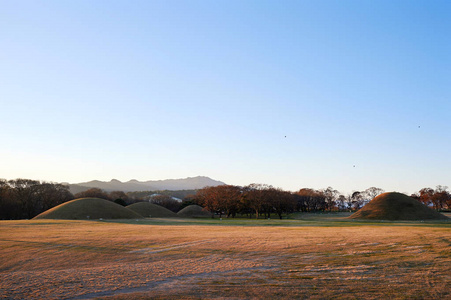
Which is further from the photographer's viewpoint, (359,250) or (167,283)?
(359,250)

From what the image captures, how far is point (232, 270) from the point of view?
655 inches

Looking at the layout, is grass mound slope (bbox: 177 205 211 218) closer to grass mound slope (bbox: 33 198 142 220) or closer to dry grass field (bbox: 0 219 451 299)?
grass mound slope (bbox: 33 198 142 220)

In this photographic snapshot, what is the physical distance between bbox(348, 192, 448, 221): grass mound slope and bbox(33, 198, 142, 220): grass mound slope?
5810 centimetres

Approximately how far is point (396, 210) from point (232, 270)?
8213cm

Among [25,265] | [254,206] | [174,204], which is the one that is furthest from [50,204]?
[25,265]

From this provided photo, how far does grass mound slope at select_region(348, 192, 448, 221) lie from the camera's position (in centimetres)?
8272

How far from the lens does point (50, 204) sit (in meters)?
110

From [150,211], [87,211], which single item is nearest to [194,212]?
[150,211]

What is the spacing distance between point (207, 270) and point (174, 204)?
13528 cm

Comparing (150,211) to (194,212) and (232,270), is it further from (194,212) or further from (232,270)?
(232,270)

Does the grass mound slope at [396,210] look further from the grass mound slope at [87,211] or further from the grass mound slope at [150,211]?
the grass mound slope at [87,211]

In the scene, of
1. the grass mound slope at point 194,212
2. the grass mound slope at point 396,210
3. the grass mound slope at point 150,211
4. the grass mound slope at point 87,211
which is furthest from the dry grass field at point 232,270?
the grass mound slope at point 194,212

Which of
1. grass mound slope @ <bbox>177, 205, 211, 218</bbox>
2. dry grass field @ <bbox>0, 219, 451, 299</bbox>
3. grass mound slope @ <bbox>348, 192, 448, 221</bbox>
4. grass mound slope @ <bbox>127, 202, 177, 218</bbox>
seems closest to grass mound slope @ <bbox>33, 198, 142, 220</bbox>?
grass mound slope @ <bbox>127, 202, 177, 218</bbox>

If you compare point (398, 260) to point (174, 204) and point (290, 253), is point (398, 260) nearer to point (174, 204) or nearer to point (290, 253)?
point (290, 253)
